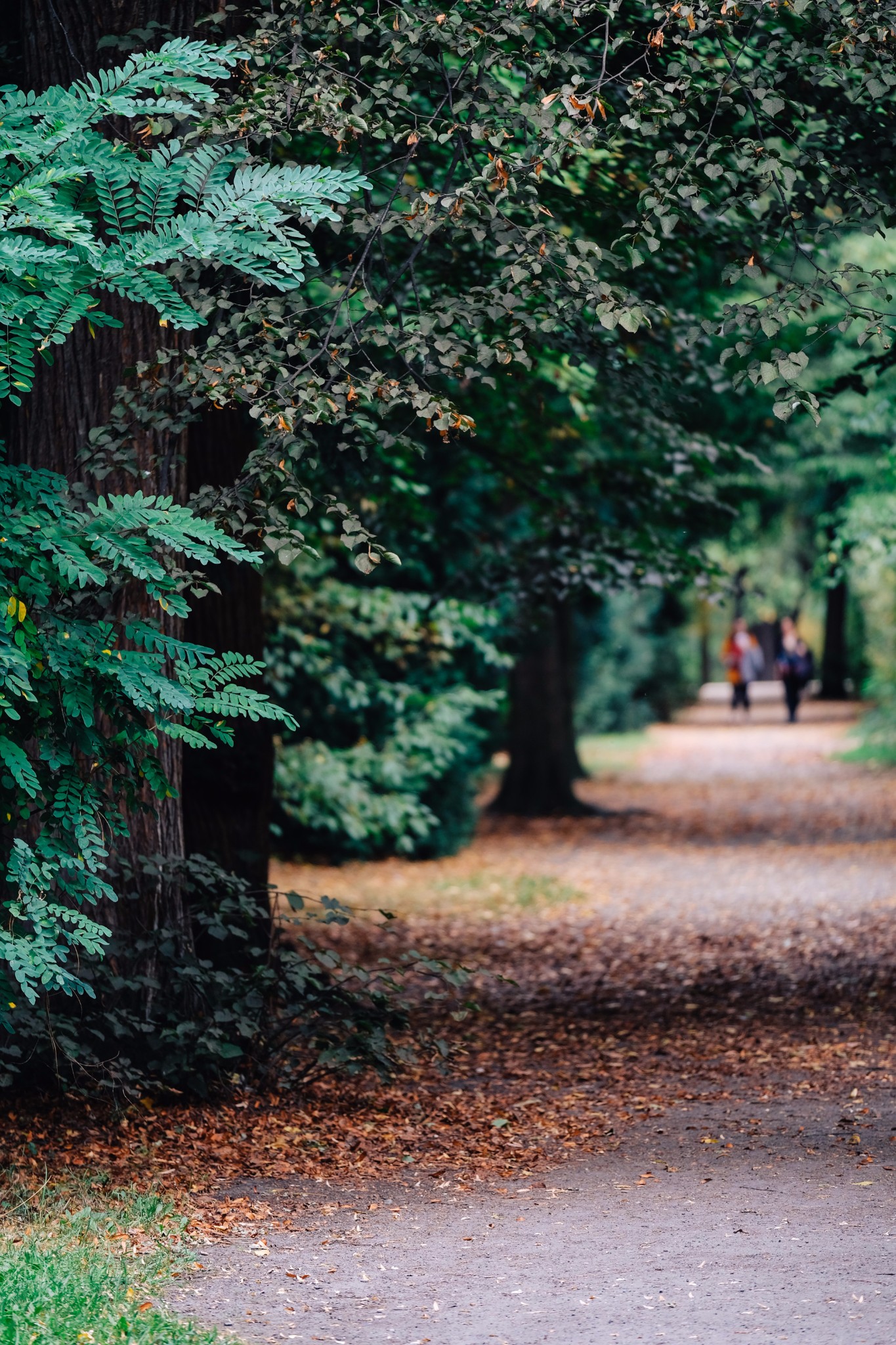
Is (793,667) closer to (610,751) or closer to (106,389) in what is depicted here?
(610,751)

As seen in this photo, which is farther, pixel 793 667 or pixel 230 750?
pixel 793 667

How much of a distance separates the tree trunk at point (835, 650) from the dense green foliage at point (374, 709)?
69.8 feet

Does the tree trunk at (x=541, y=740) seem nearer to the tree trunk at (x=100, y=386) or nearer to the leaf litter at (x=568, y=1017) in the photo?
the leaf litter at (x=568, y=1017)

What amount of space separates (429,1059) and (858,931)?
4532 millimetres

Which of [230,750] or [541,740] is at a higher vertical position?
[230,750]

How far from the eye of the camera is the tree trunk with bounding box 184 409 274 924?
24.6 feet

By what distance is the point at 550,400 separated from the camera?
450 inches

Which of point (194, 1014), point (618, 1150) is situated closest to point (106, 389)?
point (194, 1014)

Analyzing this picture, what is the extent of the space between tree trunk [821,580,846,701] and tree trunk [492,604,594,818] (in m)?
17.2

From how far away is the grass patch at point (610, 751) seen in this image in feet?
77.4

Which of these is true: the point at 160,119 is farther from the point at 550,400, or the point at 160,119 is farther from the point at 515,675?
the point at 515,675

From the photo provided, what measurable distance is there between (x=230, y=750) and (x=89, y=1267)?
3.59 metres

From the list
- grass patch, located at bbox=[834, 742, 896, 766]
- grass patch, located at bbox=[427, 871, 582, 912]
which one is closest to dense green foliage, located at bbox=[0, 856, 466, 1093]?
grass patch, located at bbox=[427, 871, 582, 912]

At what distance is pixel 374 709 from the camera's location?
14172mm
